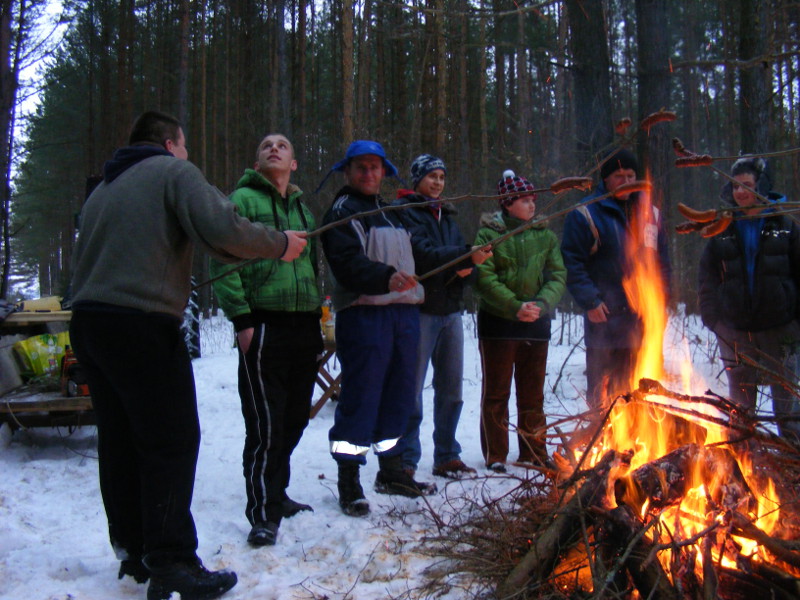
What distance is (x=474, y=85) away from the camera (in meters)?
19.9

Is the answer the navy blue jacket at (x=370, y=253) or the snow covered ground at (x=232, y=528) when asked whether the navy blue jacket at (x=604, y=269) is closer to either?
the snow covered ground at (x=232, y=528)

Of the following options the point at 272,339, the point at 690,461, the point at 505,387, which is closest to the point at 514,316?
the point at 505,387

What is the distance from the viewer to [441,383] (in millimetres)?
4504

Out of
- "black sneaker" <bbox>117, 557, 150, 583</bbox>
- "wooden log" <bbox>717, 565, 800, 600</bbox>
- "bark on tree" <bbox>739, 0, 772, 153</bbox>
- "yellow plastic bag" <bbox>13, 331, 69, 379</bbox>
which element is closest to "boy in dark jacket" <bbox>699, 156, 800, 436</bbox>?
"wooden log" <bbox>717, 565, 800, 600</bbox>

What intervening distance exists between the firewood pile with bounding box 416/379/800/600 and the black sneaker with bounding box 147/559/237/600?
0.90 m

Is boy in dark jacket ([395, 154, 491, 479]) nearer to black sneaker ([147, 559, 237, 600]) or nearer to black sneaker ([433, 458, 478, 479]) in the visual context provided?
black sneaker ([433, 458, 478, 479])

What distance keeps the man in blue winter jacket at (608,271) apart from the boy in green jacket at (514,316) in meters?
0.27

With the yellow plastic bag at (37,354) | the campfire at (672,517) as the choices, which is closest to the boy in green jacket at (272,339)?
the campfire at (672,517)

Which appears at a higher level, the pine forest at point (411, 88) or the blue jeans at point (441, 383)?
the pine forest at point (411, 88)

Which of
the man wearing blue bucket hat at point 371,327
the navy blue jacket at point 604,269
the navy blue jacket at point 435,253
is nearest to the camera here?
the man wearing blue bucket hat at point 371,327

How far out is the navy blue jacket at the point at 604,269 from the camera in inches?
170

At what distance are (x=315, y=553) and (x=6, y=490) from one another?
2200mm

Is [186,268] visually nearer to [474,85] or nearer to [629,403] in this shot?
[629,403]

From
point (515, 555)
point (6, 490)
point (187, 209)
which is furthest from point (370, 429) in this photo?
point (6, 490)
